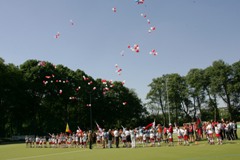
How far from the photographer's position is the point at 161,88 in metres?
88.8

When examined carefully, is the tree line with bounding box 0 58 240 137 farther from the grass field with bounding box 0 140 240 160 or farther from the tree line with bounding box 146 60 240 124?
the grass field with bounding box 0 140 240 160

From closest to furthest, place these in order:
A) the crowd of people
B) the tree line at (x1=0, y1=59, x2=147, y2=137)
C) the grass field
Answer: the grass field, the crowd of people, the tree line at (x1=0, y1=59, x2=147, y2=137)

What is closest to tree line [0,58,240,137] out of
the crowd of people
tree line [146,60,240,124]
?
tree line [146,60,240,124]

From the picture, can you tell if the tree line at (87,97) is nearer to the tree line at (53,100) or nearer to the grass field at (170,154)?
the tree line at (53,100)

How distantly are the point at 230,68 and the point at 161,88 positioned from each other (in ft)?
76.6

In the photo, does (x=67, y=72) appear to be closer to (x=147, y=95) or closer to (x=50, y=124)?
(x=50, y=124)

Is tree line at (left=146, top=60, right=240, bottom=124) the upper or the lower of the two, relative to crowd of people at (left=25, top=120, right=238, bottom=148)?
upper

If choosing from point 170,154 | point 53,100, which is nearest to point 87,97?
point 53,100

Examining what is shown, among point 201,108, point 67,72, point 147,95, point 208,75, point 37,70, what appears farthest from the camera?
point 147,95

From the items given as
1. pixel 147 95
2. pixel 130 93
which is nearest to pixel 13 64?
pixel 130 93

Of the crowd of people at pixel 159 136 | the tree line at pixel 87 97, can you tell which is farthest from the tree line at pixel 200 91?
the crowd of people at pixel 159 136

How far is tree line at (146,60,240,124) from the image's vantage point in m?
72.2

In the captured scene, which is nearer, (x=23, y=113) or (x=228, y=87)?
(x=23, y=113)

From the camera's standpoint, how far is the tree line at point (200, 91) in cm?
7225
